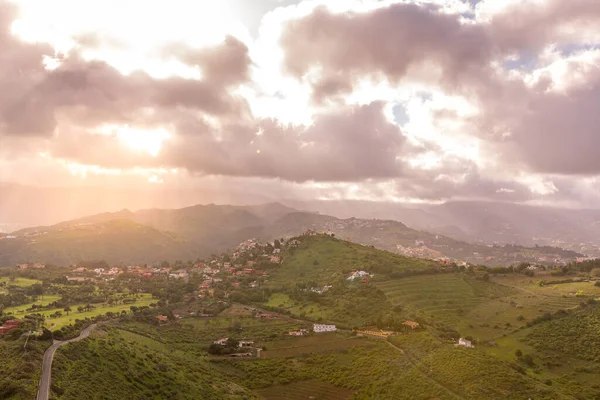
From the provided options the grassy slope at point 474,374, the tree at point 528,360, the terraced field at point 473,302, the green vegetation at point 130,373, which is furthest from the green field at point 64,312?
the tree at point 528,360

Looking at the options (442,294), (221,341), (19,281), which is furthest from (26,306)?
(442,294)

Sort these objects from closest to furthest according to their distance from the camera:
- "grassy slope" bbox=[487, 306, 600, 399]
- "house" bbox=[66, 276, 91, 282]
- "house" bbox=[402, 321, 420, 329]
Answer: "grassy slope" bbox=[487, 306, 600, 399] < "house" bbox=[402, 321, 420, 329] < "house" bbox=[66, 276, 91, 282]

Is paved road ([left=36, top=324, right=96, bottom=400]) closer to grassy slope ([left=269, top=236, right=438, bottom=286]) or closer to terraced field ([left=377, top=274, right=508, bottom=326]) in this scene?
terraced field ([left=377, top=274, right=508, bottom=326])

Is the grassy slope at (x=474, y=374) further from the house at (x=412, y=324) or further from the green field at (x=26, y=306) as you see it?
the green field at (x=26, y=306)

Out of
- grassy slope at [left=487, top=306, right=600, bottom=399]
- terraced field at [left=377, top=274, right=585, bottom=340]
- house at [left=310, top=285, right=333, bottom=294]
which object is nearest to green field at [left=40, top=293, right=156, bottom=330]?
house at [left=310, top=285, right=333, bottom=294]

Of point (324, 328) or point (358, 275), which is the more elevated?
point (358, 275)

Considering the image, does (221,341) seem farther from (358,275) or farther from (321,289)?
(358,275)

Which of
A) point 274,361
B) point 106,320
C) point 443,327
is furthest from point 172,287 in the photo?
point 443,327

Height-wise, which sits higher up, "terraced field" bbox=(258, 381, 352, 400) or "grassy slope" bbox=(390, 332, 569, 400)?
"grassy slope" bbox=(390, 332, 569, 400)
